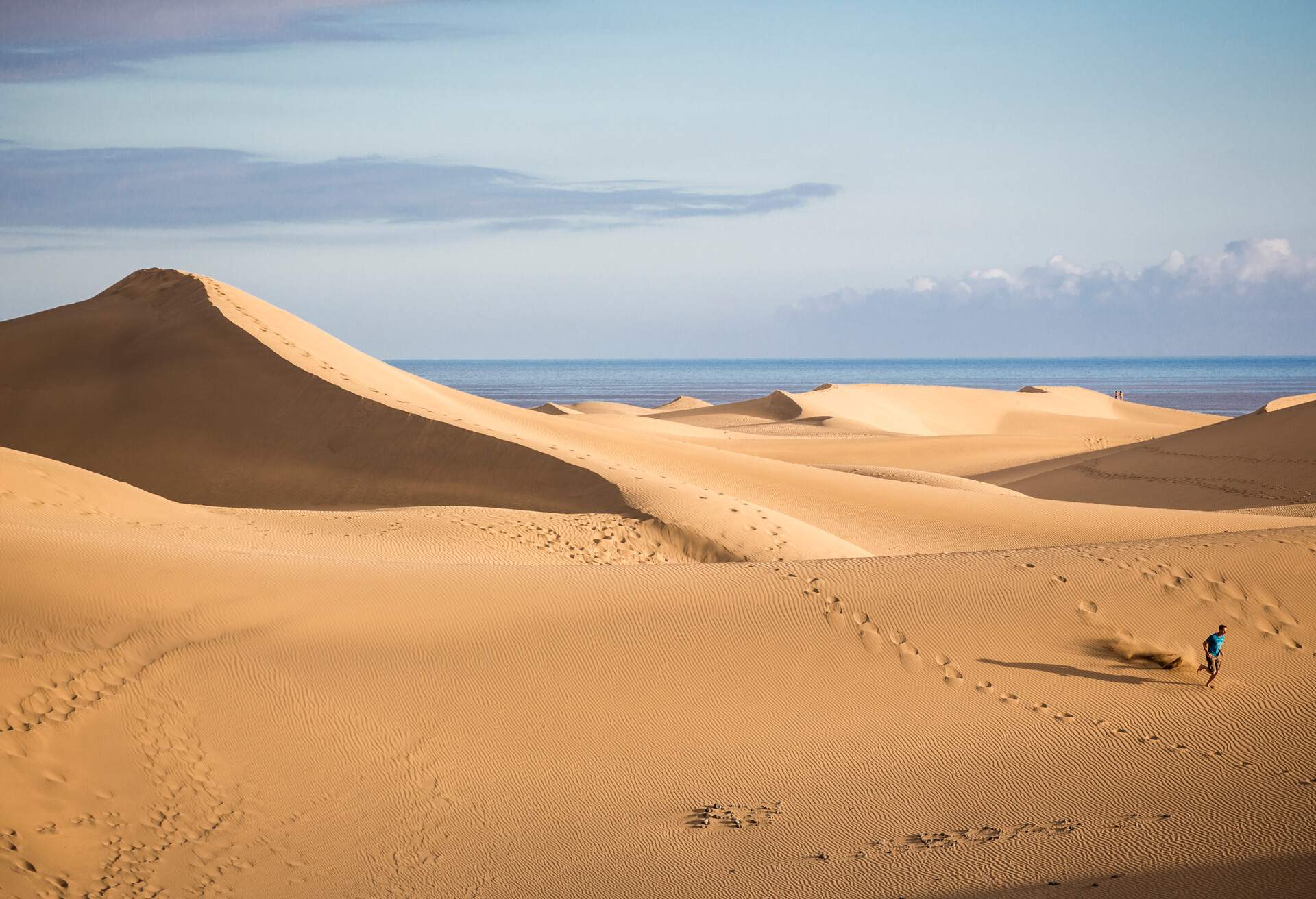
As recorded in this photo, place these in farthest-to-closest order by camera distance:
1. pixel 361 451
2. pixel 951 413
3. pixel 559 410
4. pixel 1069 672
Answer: pixel 951 413
pixel 559 410
pixel 361 451
pixel 1069 672

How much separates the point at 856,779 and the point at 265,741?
3.33 meters

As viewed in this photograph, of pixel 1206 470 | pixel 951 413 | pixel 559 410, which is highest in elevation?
pixel 559 410

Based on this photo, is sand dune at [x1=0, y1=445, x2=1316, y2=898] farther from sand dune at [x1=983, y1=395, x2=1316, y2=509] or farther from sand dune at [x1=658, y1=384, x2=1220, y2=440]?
sand dune at [x1=658, y1=384, x2=1220, y2=440]

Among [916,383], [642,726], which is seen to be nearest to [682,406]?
[642,726]

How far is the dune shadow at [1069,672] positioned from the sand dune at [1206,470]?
636 inches

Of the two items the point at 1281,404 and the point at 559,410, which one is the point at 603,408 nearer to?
the point at 559,410

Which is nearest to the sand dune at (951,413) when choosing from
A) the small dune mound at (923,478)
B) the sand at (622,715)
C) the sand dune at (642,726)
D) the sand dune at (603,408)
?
the sand dune at (603,408)

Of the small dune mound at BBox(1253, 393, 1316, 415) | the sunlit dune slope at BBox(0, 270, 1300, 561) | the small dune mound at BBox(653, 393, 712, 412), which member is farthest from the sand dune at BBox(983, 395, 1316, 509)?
the small dune mound at BBox(653, 393, 712, 412)

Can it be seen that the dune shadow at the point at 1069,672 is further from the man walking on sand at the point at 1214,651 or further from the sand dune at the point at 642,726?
the man walking on sand at the point at 1214,651

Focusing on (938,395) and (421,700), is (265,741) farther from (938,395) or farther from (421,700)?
(938,395)

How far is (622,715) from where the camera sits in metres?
6.70

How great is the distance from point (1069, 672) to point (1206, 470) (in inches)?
766

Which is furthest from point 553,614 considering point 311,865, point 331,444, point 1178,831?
point 331,444

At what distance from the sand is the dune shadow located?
2 cm
